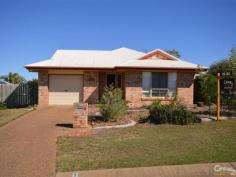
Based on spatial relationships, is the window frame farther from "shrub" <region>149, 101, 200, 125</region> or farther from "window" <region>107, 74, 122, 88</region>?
"shrub" <region>149, 101, 200, 125</region>

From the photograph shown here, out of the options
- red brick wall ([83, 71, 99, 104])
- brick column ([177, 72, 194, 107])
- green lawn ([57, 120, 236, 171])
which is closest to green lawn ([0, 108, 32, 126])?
green lawn ([57, 120, 236, 171])

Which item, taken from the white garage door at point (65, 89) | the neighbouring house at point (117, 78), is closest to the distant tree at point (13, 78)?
the neighbouring house at point (117, 78)

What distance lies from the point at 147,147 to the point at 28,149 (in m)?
3.17

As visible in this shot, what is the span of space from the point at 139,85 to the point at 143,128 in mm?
8261

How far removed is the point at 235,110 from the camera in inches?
635

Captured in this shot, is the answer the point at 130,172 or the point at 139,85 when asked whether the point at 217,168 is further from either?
the point at 139,85

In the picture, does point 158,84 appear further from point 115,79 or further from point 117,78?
point 115,79

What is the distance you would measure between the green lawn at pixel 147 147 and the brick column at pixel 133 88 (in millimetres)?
8015

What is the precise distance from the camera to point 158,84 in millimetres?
19484

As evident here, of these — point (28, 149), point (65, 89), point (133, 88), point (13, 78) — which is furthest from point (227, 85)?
point (13, 78)

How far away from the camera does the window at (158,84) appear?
19391 mm

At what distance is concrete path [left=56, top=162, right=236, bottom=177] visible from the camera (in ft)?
19.6

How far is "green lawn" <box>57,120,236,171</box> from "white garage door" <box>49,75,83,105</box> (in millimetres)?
10917

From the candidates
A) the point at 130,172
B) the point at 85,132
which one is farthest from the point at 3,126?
the point at 130,172
